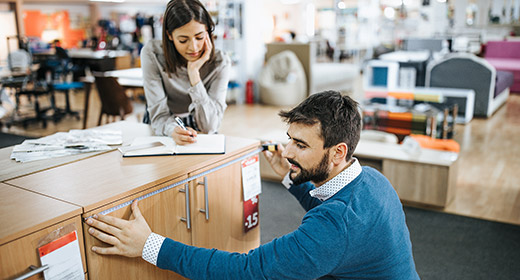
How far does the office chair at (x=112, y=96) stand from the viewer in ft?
18.2

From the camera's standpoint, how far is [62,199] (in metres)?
1.33

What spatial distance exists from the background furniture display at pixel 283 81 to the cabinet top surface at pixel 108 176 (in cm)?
665

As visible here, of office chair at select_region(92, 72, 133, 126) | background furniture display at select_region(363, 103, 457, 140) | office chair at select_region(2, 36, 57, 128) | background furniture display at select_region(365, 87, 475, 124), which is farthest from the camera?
office chair at select_region(2, 36, 57, 128)

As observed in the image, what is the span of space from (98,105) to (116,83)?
326cm

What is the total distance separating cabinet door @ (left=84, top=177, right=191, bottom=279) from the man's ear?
1.89 feet

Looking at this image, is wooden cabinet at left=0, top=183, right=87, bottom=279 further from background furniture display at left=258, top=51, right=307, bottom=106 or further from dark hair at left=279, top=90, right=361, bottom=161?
background furniture display at left=258, top=51, right=307, bottom=106

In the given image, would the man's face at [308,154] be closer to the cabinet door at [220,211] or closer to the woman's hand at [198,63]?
the cabinet door at [220,211]

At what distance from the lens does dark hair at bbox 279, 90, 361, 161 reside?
135cm

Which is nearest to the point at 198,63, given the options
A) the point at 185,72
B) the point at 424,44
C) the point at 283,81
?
the point at 185,72

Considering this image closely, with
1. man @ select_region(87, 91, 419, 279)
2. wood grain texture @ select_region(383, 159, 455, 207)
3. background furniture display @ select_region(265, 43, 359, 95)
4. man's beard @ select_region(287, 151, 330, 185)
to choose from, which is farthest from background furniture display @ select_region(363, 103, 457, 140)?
man's beard @ select_region(287, 151, 330, 185)

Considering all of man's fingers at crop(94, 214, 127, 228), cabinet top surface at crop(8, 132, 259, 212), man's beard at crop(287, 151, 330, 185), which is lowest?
man's fingers at crop(94, 214, 127, 228)

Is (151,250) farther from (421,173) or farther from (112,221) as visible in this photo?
(421,173)

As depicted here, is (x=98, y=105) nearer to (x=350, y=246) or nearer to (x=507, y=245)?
(x=507, y=245)

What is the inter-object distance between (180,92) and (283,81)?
653 cm
